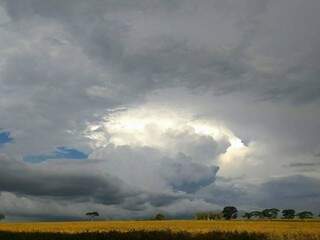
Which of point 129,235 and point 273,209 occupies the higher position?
point 273,209

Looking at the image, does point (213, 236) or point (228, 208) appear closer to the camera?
point (213, 236)

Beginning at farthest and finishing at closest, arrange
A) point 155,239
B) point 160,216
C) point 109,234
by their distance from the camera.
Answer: point 160,216, point 109,234, point 155,239

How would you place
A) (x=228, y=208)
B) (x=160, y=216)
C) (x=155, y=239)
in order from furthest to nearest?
(x=228, y=208)
(x=160, y=216)
(x=155, y=239)

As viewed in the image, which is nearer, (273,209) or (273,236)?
(273,236)

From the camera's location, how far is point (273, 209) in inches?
7515

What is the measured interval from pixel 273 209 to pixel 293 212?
1056cm

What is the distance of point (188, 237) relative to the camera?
48.2 m

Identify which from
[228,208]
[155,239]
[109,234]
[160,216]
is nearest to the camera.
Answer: [155,239]

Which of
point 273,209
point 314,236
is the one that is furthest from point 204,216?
point 314,236

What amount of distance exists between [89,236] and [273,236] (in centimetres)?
1898

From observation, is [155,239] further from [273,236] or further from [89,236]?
[273,236]

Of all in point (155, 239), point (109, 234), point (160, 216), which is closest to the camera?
point (155, 239)

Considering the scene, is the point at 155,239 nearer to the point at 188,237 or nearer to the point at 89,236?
the point at 188,237

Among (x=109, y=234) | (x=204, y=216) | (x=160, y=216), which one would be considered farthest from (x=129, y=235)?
(x=204, y=216)
